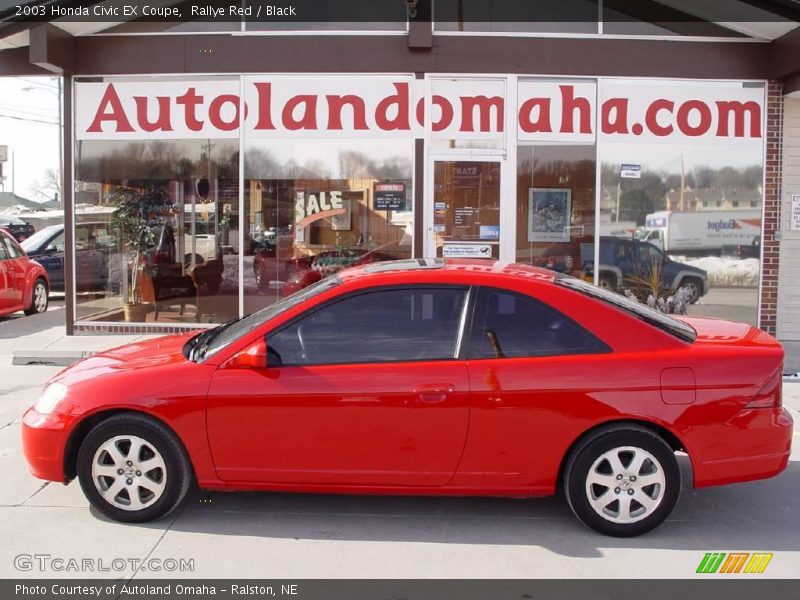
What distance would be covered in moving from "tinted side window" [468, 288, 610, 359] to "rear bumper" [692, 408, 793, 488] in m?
0.80

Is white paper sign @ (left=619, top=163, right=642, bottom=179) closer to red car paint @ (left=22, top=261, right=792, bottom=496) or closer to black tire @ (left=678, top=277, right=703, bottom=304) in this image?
black tire @ (left=678, top=277, right=703, bottom=304)

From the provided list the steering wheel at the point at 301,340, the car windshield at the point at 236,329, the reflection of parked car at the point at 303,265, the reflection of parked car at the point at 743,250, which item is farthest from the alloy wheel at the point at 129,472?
the reflection of parked car at the point at 743,250

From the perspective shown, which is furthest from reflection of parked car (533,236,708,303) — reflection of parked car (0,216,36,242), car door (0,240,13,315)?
reflection of parked car (0,216,36,242)

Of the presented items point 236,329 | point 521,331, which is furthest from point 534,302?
point 236,329

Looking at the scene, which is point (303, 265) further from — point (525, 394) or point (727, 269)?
point (525, 394)

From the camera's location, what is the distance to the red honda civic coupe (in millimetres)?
4367

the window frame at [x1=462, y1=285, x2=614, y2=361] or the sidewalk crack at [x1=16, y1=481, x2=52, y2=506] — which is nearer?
the window frame at [x1=462, y1=285, x2=614, y2=361]

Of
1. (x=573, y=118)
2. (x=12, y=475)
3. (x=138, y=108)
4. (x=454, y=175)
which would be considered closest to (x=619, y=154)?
(x=573, y=118)

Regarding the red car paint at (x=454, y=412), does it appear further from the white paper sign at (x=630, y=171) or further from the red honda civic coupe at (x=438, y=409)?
the white paper sign at (x=630, y=171)

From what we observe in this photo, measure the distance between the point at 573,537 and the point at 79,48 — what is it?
8.87 meters

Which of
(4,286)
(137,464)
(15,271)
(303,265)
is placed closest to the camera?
(137,464)

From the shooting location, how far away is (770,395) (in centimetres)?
443

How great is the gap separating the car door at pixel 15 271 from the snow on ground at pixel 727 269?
33.6 feet

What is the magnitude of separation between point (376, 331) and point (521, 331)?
2.67 feet
